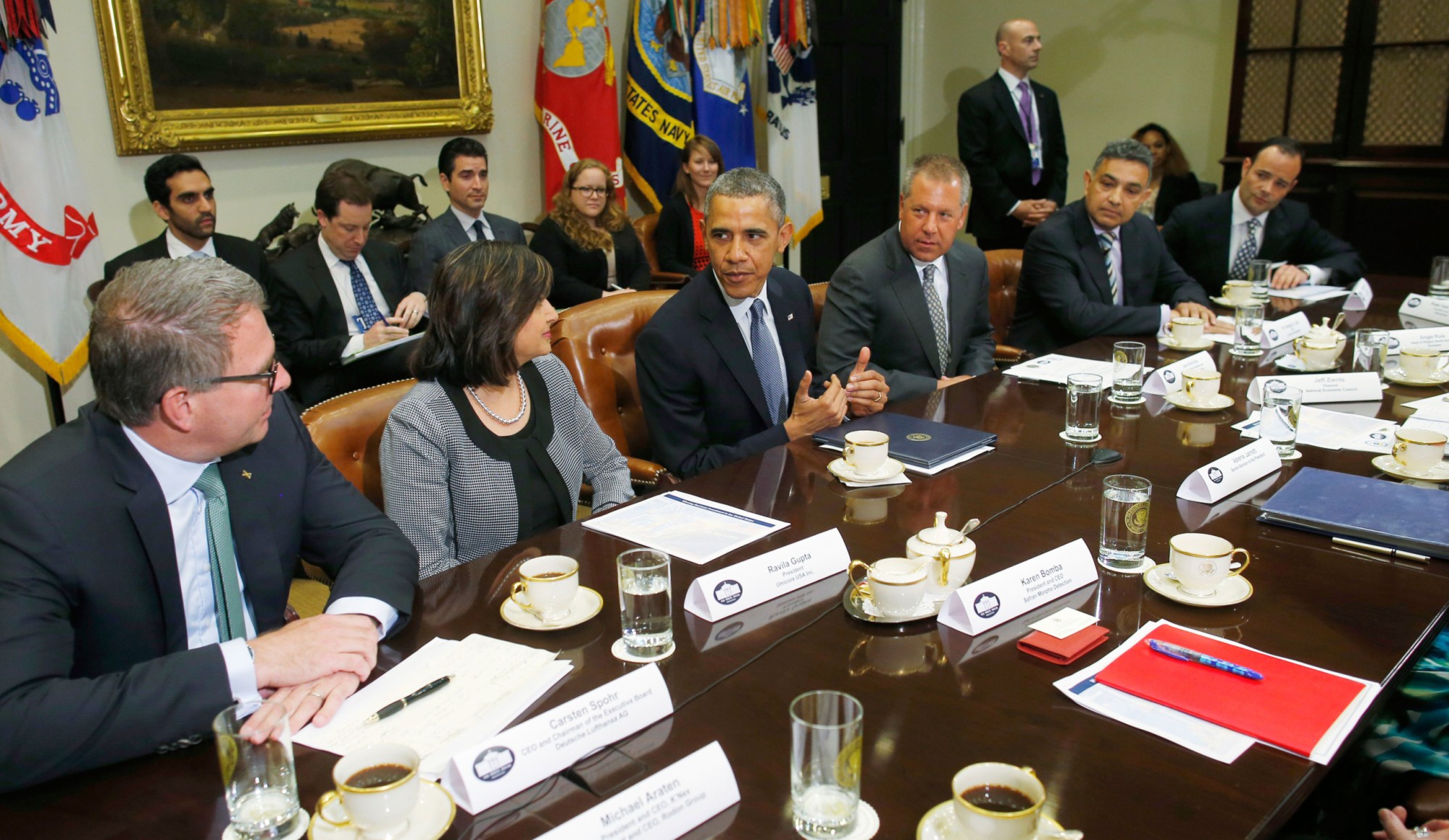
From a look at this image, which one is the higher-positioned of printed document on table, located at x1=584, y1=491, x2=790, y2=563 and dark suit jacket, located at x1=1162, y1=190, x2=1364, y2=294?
dark suit jacket, located at x1=1162, y1=190, x2=1364, y2=294

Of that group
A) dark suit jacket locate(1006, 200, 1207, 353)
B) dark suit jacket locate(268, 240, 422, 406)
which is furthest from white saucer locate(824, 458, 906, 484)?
dark suit jacket locate(268, 240, 422, 406)

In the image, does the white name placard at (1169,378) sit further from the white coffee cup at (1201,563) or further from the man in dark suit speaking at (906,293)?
the white coffee cup at (1201,563)

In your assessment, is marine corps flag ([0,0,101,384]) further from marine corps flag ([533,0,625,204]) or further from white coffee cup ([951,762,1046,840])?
white coffee cup ([951,762,1046,840])

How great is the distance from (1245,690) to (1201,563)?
0.26 meters

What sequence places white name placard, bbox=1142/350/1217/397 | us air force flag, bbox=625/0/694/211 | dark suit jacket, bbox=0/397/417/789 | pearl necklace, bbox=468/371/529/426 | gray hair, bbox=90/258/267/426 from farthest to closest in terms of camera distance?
us air force flag, bbox=625/0/694/211 → white name placard, bbox=1142/350/1217/397 → pearl necklace, bbox=468/371/529/426 → gray hair, bbox=90/258/267/426 → dark suit jacket, bbox=0/397/417/789

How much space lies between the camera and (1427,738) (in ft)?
5.13

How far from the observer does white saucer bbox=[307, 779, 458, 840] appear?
3.28 feet

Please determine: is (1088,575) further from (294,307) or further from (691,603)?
(294,307)

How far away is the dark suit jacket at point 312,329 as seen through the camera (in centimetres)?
377

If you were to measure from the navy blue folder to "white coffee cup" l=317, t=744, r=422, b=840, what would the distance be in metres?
1.43

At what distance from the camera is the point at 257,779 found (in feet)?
3.44

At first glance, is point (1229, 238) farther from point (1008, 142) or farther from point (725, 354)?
point (725, 354)

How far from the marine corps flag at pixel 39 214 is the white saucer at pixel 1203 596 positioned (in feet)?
12.1

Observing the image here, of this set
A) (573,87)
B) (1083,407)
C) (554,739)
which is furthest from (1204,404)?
(573,87)
